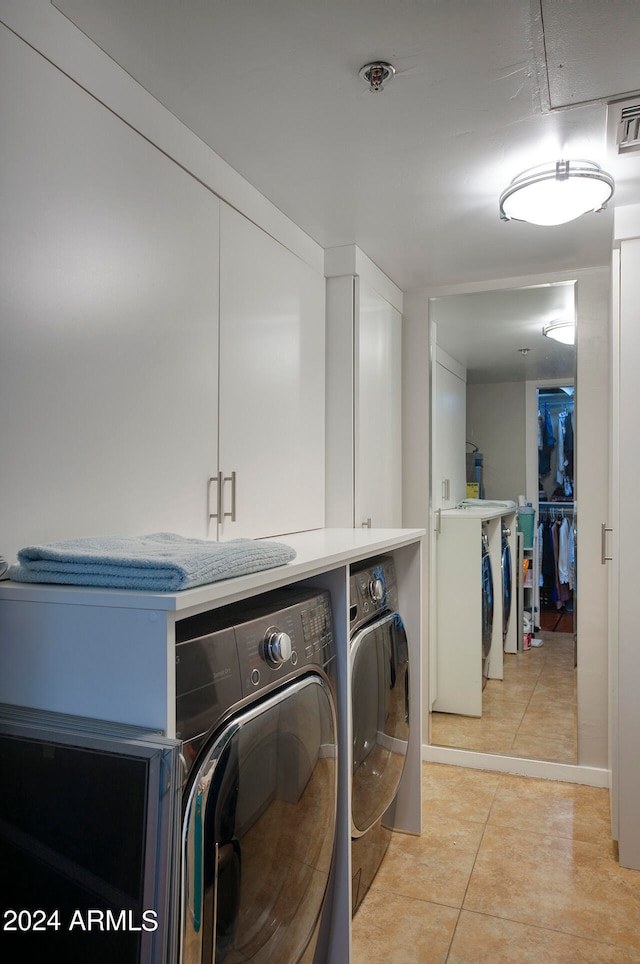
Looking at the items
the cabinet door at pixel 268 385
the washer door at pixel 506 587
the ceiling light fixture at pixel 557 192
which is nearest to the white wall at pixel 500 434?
the washer door at pixel 506 587

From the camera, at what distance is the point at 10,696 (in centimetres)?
110

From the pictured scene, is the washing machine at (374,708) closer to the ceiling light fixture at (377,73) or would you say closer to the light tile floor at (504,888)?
the light tile floor at (504,888)

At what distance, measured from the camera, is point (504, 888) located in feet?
6.95

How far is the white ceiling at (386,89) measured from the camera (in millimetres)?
1354

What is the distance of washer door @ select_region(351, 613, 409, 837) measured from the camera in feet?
6.14

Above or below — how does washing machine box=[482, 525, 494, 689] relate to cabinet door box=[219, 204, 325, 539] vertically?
below

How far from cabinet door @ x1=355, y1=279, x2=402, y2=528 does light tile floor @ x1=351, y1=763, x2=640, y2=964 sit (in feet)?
3.94

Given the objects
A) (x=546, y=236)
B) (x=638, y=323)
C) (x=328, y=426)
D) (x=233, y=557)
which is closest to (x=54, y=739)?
(x=233, y=557)

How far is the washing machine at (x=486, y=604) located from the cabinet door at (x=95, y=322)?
5.70 feet

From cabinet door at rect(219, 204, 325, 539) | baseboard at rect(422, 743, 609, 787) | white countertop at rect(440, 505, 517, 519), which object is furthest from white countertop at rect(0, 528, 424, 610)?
baseboard at rect(422, 743, 609, 787)

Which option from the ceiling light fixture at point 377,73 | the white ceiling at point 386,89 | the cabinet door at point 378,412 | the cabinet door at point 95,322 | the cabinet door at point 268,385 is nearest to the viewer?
the cabinet door at point 95,322

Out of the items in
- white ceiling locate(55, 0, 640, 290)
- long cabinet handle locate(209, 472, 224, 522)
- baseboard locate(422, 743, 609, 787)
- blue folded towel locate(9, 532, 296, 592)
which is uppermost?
white ceiling locate(55, 0, 640, 290)

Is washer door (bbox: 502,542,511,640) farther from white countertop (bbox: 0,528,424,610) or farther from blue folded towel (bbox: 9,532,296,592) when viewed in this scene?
blue folded towel (bbox: 9,532,296,592)

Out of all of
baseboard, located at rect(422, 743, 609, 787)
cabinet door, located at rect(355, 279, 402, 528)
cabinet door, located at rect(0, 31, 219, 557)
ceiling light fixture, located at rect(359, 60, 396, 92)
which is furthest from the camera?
baseboard, located at rect(422, 743, 609, 787)
